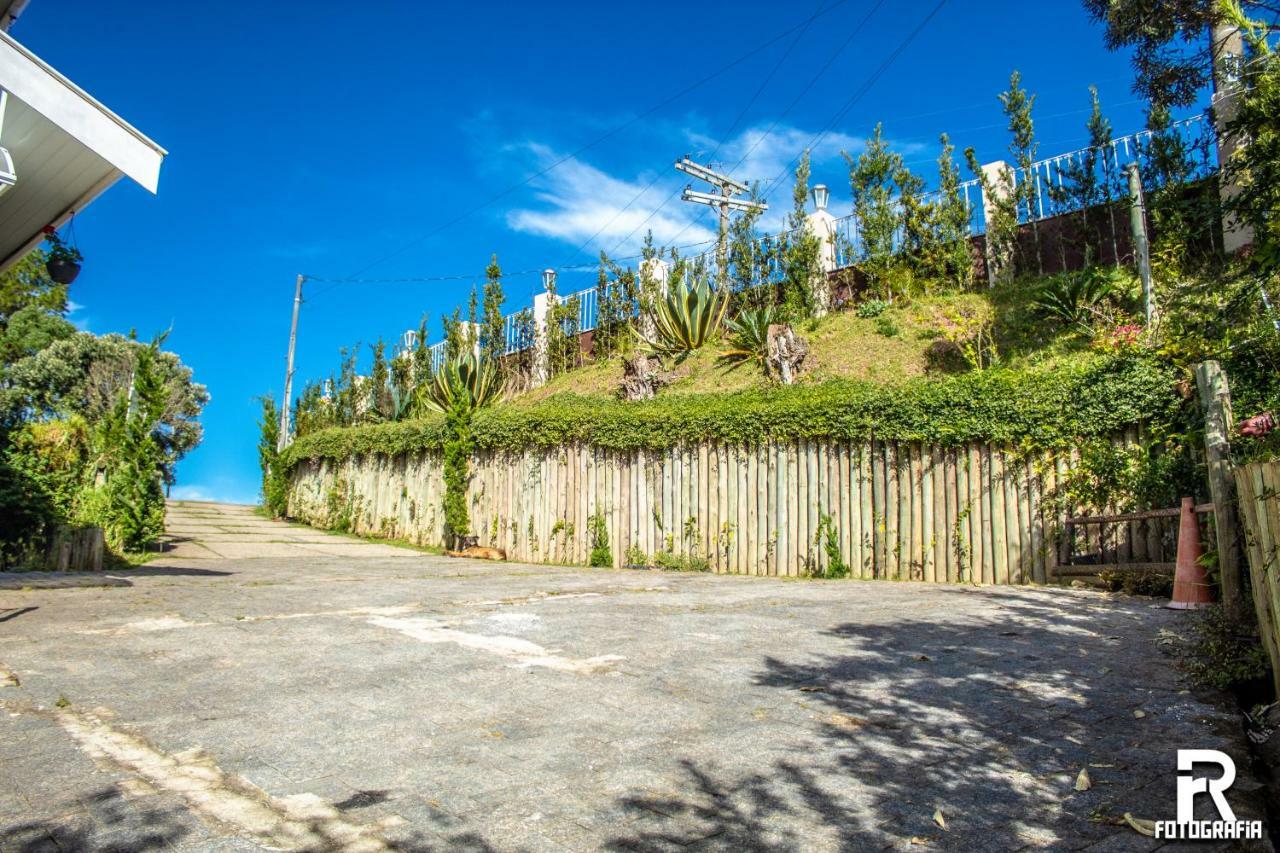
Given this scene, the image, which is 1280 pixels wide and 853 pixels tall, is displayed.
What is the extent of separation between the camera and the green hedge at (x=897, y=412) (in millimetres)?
7270

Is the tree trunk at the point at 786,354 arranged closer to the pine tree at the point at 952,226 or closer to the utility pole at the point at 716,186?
the pine tree at the point at 952,226

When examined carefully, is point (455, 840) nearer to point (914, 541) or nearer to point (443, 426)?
point (914, 541)

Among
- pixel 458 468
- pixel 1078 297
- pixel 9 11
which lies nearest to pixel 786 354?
pixel 1078 297

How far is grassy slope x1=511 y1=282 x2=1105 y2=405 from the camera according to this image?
10.9 meters

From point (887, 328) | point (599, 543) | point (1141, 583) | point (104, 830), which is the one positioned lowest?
point (104, 830)

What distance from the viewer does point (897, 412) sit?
838cm

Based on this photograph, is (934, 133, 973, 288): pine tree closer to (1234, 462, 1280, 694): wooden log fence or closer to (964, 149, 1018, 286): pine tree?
(964, 149, 1018, 286): pine tree

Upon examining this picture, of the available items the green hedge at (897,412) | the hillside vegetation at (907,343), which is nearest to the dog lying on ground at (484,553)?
the green hedge at (897,412)

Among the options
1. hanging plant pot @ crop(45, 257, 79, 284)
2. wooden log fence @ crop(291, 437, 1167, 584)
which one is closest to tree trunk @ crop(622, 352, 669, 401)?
wooden log fence @ crop(291, 437, 1167, 584)

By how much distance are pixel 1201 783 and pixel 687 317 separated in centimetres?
1258

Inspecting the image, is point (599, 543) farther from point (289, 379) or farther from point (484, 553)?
point (289, 379)

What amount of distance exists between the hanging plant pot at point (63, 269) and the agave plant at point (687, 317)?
31.1ft

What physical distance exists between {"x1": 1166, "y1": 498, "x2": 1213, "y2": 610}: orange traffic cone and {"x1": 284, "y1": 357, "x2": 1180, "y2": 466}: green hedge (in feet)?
5.43

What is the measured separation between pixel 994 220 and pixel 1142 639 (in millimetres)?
10491
